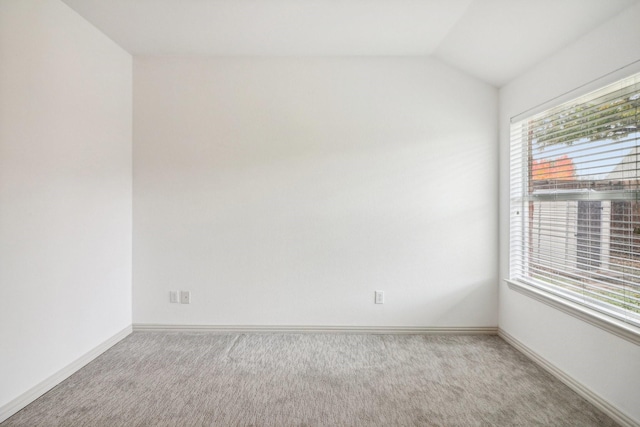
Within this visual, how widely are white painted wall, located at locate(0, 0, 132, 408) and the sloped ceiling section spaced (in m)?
0.42

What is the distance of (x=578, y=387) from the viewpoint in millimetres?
2320

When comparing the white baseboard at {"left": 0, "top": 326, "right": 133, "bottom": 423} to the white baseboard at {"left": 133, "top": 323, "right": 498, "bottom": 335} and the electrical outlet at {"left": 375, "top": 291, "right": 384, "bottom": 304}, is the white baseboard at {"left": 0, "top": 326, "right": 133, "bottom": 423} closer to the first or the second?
the white baseboard at {"left": 133, "top": 323, "right": 498, "bottom": 335}

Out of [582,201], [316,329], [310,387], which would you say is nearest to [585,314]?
[582,201]

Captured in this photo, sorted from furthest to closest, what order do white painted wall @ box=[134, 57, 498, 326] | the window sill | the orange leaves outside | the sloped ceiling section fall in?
white painted wall @ box=[134, 57, 498, 326]
the orange leaves outside
the sloped ceiling section
the window sill

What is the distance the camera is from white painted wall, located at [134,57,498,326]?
3336 mm

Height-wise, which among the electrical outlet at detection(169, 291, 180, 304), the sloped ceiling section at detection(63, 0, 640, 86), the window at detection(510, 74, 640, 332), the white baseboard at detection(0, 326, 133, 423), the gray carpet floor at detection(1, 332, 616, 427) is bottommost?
the gray carpet floor at detection(1, 332, 616, 427)

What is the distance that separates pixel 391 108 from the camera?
334cm

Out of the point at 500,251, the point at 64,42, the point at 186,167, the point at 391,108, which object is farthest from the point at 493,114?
the point at 64,42

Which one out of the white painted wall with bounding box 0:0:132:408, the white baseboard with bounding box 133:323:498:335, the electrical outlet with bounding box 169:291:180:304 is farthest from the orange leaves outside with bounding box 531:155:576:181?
the white painted wall with bounding box 0:0:132:408

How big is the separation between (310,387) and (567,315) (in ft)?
6.24

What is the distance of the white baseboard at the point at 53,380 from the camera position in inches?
81.9

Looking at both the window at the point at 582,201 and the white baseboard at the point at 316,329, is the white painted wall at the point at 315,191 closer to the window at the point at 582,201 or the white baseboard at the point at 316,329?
the white baseboard at the point at 316,329

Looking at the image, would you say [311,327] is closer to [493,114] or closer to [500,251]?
[500,251]

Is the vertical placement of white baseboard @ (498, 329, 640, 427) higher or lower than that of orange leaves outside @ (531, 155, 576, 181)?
lower
